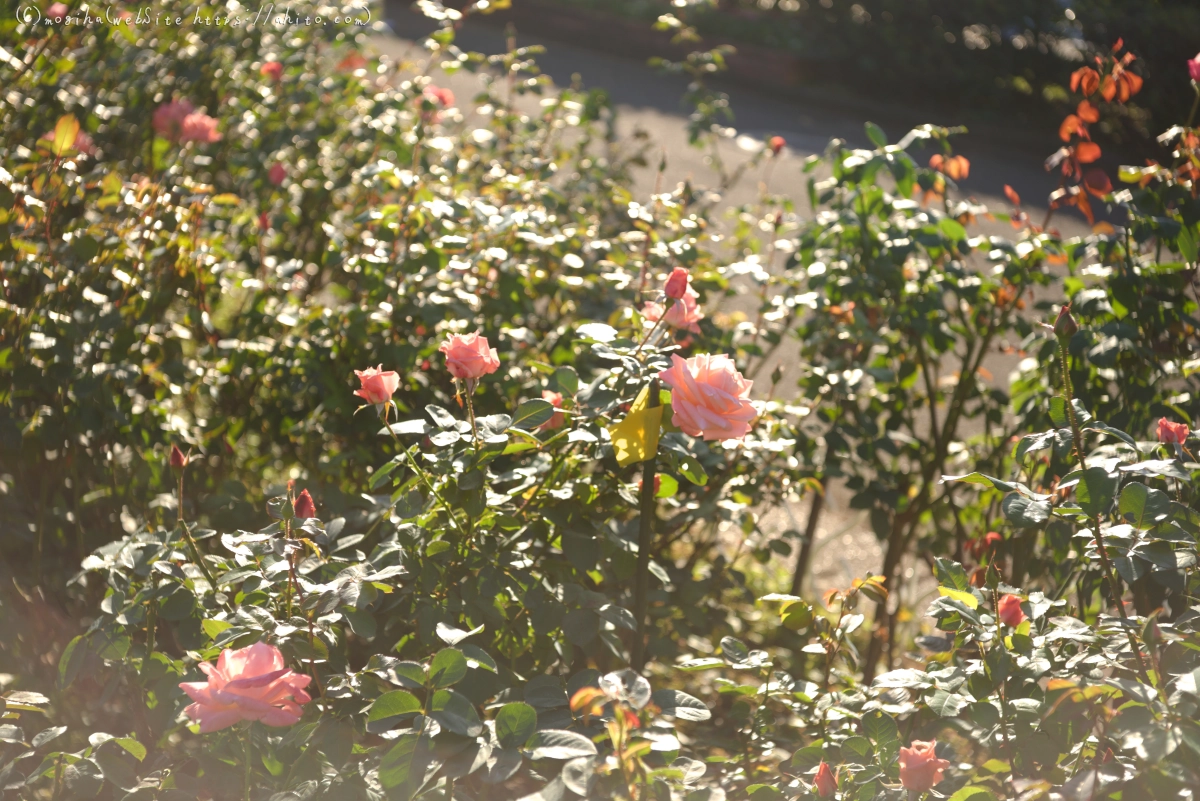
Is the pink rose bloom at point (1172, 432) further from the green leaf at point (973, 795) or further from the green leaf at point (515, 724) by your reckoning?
the green leaf at point (515, 724)

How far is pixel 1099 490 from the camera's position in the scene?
1104mm

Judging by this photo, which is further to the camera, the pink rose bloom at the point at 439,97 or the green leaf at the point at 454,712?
the pink rose bloom at the point at 439,97

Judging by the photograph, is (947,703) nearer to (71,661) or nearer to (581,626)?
(581,626)

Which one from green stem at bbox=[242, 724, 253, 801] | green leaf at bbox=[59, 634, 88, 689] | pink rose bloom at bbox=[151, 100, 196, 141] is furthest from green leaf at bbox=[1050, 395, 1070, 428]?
pink rose bloom at bbox=[151, 100, 196, 141]

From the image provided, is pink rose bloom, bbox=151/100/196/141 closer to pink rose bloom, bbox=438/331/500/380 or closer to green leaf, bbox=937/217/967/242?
pink rose bloom, bbox=438/331/500/380

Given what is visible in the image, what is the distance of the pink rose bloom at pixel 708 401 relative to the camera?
1.22m

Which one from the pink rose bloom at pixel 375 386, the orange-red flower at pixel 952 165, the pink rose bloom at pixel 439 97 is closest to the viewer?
the pink rose bloom at pixel 375 386

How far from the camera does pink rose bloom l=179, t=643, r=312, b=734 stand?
40.6 inches

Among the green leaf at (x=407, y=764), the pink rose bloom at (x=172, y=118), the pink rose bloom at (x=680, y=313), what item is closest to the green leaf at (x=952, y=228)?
the pink rose bloom at (x=680, y=313)

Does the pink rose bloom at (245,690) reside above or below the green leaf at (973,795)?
above

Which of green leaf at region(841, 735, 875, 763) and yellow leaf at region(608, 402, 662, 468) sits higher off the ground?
yellow leaf at region(608, 402, 662, 468)

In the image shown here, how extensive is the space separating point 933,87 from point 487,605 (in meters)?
11.0

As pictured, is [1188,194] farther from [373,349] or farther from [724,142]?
[724,142]

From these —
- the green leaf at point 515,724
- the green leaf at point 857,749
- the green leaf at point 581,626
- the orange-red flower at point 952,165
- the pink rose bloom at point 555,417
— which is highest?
the orange-red flower at point 952,165
